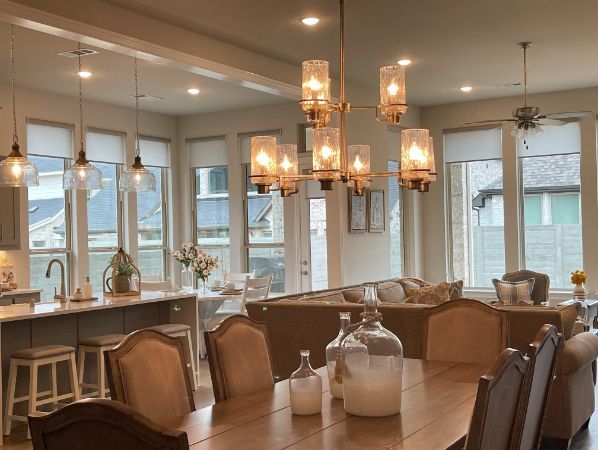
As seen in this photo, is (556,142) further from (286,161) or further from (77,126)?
(286,161)

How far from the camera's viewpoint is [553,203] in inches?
380

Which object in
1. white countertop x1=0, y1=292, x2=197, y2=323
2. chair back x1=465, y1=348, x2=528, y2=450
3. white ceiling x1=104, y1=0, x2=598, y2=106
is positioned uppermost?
white ceiling x1=104, y1=0, x2=598, y2=106

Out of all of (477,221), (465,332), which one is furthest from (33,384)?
(477,221)

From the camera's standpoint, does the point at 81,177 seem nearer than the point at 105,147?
Yes

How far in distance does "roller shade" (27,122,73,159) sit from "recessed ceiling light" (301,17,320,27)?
154 inches

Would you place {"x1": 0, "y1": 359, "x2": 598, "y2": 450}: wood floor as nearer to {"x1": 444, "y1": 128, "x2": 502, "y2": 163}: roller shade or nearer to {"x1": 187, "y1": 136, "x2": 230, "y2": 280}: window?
{"x1": 187, "y1": 136, "x2": 230, "y2": 280}: window

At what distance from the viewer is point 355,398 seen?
101 inches

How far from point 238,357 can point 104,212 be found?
6629 mm

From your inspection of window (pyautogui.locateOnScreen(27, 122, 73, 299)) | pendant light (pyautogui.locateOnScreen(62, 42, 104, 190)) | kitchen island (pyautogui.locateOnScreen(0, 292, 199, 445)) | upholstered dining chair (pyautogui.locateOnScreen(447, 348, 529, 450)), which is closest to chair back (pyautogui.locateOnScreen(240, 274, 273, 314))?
kitchen island (pyautogui.locateOnScreen(0, 292, 199, 445))

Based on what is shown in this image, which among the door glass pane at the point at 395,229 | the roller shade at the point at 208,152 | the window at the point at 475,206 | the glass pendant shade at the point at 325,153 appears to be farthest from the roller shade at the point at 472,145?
the glass pendant shade at the point at 325,153

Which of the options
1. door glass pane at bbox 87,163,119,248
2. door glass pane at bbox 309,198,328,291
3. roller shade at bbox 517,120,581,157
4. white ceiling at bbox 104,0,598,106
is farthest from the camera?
door glass pane at bbox 309,198,328,291

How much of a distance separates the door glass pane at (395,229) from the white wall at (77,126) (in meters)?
2.97

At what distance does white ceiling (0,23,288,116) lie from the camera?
681 centimetres

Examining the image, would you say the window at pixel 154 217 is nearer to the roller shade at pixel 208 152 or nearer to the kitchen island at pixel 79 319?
the roller shade at pixel 208 152
